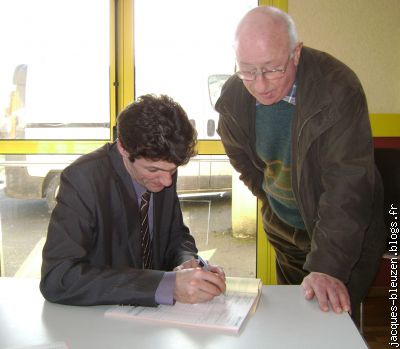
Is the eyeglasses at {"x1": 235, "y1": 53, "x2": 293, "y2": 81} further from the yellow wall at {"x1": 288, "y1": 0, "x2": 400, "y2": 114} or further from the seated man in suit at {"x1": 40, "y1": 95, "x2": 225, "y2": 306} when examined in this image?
the yellow wall at {"x1": 288, "y1": 0, "x2": 400, "y2": 114}

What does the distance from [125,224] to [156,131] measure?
14.0 inches

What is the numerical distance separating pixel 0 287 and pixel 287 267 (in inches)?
49.5

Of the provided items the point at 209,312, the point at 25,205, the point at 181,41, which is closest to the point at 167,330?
the point at 209,312

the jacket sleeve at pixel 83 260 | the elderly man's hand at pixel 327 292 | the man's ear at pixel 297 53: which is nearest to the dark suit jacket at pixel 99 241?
the jacket sleeve at pixel 83 260

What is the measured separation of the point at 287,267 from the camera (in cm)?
223

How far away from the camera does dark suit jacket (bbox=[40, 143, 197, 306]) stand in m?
1.35

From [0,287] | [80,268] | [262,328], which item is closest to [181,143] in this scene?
[80,268]

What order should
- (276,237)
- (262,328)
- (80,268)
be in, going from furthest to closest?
(276,237), (80,268), (262,328)

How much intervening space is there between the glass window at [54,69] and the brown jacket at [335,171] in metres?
1.95

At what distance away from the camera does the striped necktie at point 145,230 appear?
1650mm

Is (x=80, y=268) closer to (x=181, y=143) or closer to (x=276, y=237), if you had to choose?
(x=181, y=143)

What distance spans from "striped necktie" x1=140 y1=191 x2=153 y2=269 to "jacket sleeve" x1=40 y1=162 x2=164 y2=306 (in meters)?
0.10

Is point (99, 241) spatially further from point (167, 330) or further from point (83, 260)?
point (167, 330)

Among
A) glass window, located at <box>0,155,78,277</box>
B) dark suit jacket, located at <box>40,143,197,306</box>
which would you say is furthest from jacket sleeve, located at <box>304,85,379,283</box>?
glass window, located at <box>0,155,78,277</box>
